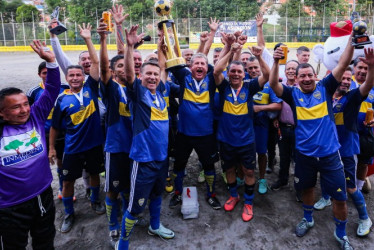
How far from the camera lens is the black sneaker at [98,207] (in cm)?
418

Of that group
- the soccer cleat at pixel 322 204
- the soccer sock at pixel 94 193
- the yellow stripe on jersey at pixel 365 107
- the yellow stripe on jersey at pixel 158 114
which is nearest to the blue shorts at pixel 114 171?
the yellow stripe on jersey at pixel 158 114

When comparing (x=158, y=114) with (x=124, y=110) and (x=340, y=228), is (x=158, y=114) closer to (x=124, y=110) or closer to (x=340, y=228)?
(x=124, y=110)

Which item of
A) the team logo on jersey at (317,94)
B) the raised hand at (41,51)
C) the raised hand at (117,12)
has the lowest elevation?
the team logo on jersey at (317,94)

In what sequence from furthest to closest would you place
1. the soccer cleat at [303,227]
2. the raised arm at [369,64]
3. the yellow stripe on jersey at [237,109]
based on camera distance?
the yellow stripe on jersey at [237,109], the soccer cleat at [303,227], the raised arm at [369,64]

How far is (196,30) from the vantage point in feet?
105

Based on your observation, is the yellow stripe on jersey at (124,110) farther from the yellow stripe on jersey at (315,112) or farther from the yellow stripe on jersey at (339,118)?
the yellow stripe on jersey at (339,118)

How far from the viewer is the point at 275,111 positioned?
4.53 m

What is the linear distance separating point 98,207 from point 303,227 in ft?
9.64

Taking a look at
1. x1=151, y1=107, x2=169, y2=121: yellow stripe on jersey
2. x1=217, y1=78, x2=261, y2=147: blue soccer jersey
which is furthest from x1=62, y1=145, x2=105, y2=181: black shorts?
x1=217, y1=78, x2=261, y2=147: blue soccer jersey

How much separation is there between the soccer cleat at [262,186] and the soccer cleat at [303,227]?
0.99 meters

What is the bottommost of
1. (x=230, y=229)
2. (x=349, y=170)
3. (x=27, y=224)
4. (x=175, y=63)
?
(x=230, y=229)

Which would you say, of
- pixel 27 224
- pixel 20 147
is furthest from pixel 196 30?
pixel 27 224

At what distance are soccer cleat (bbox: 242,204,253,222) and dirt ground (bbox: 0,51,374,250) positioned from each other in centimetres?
7

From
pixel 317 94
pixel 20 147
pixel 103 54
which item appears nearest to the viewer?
pixel 20 147
